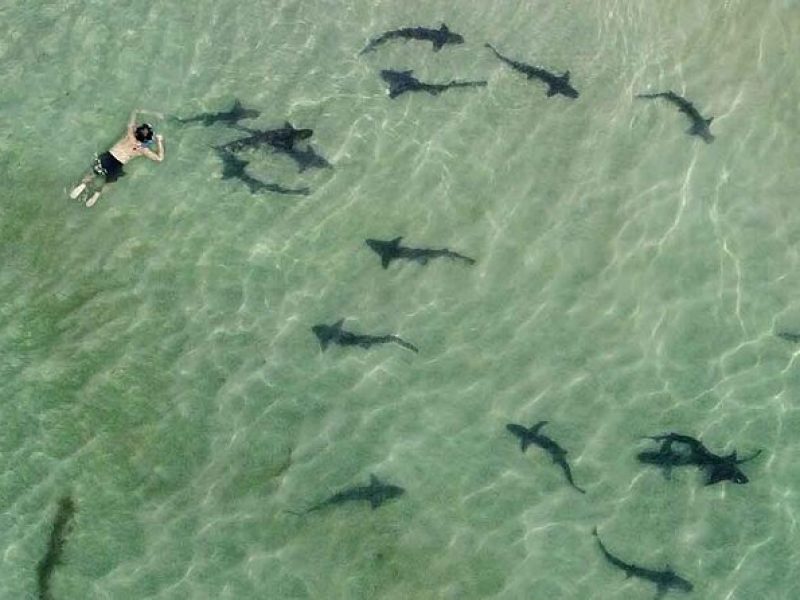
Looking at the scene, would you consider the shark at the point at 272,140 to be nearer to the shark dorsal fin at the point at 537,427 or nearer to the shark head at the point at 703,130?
the shark dorsal fin at the point at 537,427

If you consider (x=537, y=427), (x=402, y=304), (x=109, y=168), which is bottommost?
(x=537, y=427)

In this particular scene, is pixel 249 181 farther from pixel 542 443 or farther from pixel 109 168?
pixel 542 443

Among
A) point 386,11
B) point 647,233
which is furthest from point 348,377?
point 386,11

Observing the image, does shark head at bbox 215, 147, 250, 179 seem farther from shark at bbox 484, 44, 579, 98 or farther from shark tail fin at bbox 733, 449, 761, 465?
shark tail fin at bbox 733, 449, 761, 465

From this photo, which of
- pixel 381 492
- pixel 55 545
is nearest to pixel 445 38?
pixel 381 492

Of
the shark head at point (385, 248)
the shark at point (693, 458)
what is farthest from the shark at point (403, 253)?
the shark at point (693, 458)

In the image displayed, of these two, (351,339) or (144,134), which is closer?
(351,339)

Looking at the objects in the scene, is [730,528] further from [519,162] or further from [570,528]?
[519,162]
